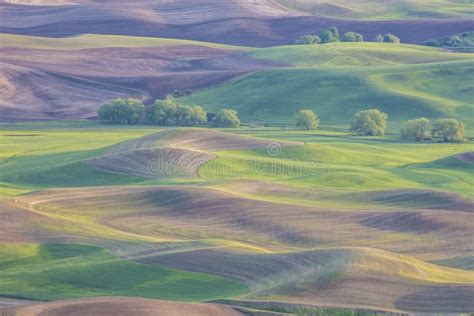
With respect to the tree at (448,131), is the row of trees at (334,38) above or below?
above

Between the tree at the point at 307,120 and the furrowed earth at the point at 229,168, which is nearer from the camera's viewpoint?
the furrowed earth at the point at 229,168

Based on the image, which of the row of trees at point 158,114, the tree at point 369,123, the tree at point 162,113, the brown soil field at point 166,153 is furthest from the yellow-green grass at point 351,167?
the tree at point 162,113

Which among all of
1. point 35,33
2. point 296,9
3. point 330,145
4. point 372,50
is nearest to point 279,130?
point 330,145

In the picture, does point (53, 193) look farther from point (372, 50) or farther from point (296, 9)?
point (296, 9)

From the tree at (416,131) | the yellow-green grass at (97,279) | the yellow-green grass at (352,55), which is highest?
the yellow-green grass at (352,55)

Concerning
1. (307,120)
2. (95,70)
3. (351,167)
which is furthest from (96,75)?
(351,167)

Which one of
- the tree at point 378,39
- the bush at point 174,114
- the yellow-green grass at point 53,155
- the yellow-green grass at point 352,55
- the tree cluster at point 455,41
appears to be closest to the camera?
the yellow-green grass at point 53,155

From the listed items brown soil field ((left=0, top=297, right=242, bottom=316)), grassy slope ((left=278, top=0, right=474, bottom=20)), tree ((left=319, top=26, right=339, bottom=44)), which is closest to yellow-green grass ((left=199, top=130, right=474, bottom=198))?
brown soil field ((left=0, top=297, right=242, bottom=316))

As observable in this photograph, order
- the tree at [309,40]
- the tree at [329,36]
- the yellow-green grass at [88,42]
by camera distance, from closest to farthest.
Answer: the yellow-green grass at [88,42] → the tree at [309,40] → the tree at [329,36]

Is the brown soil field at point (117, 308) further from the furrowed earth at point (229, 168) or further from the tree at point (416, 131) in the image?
the tree at point (416, 131)
